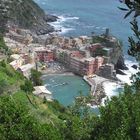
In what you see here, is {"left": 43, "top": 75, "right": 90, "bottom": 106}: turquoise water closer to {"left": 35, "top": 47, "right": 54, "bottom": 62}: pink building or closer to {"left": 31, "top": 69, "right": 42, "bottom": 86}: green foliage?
{"left": 31, "top": 69, "right": 42, "bottom": 86}: green foliage

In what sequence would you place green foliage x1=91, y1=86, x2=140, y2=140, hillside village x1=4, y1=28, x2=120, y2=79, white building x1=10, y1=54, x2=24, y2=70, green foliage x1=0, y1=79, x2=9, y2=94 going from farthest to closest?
hillside village x1=4, y1=28, x2=120, y2=79
white building x1=10, y1=54, x2=24, y2=70
green foliage x1=0, y1=79, x2=9, y2=94
green foliage x1=91, y1=86, x2=140, y2=140

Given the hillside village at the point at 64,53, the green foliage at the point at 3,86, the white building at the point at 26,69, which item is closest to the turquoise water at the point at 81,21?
the white building at the point at 26,69

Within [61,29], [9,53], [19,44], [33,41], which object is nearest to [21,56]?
[9,53]

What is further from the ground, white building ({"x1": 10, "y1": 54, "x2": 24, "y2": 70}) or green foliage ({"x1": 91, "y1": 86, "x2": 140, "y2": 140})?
green foliage ({"x1": 91, "y1": 86, "x2": 140, "y2": 140})

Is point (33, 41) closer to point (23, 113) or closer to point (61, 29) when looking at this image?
point (61, 29)

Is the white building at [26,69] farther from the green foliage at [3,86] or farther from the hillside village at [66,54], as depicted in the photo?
the green foliage at [3,86]

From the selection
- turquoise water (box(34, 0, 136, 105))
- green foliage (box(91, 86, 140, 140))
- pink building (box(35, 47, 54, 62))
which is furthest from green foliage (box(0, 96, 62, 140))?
pink building (box(35, 47, 54, 62))
